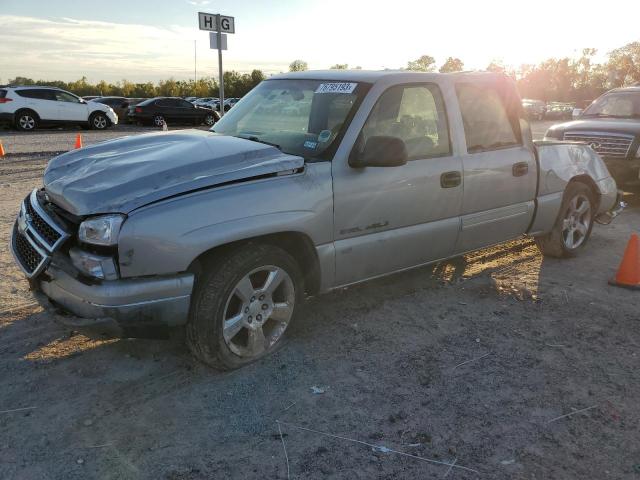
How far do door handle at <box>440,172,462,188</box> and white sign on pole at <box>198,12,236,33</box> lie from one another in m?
7.34

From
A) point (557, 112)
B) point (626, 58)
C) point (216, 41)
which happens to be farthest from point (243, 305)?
point (626, 58)

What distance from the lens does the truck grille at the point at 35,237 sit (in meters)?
3.01

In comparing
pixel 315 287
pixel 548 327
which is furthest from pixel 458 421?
pixel 548 327

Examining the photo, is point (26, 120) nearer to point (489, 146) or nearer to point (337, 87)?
point (337, 87)

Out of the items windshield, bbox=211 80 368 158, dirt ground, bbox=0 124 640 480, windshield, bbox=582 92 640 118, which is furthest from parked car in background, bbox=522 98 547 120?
windshield, bbox=211 80 368 158

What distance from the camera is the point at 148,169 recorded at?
10.3ft

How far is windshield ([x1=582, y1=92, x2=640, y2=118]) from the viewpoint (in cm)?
938

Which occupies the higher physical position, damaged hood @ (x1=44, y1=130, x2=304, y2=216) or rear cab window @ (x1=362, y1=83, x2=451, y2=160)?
rear cab window @ (x1=362, y1=83, x2=451, y2=160)

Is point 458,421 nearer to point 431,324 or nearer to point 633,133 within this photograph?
point 431,324

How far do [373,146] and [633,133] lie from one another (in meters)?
6.86

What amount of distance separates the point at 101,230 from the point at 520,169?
11.5ft

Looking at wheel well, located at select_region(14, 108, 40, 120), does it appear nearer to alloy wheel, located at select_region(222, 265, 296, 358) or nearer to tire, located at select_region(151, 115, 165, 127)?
tire, located at select_region(151, 115, 165, 127)

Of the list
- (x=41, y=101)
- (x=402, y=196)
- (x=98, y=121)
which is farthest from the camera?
(x=98, y=121)

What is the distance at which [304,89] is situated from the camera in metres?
4.14
